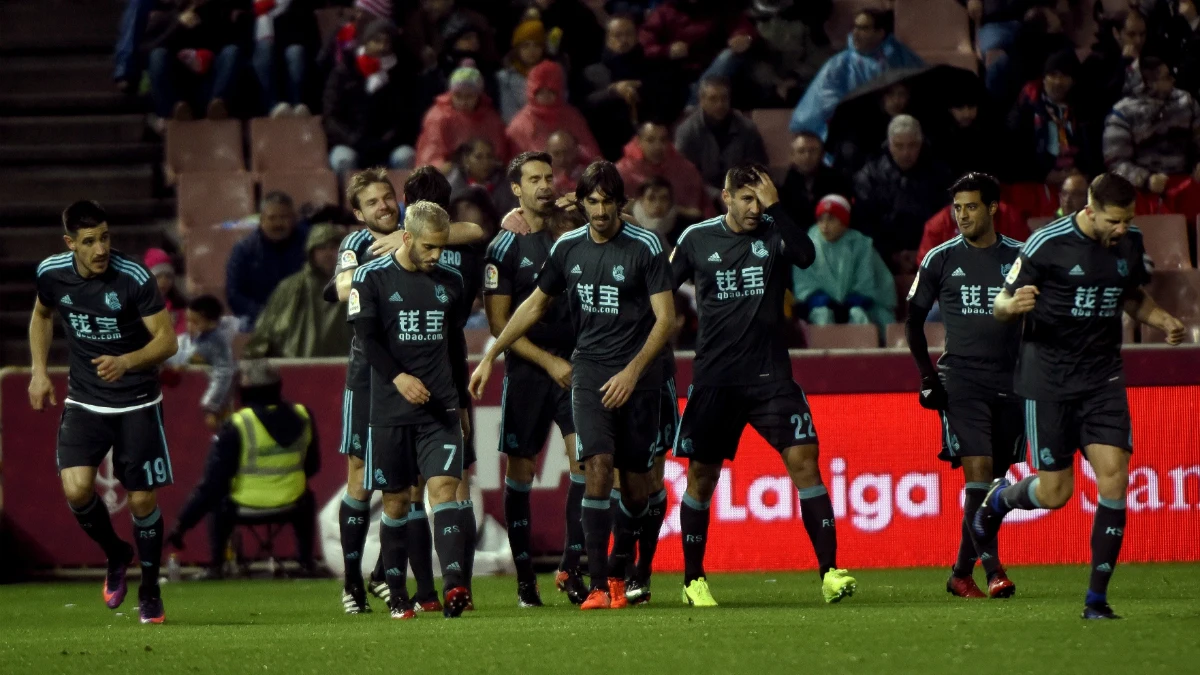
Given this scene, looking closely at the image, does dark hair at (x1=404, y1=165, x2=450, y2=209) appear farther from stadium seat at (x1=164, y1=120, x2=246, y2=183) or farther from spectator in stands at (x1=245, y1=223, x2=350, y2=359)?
stadium seat at (x1=164, y1=120, x2=246, y2=183)

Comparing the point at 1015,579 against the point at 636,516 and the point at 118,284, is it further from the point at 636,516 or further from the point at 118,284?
the point at 118,284

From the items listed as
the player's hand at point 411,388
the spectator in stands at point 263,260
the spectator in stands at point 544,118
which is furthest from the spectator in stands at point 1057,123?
the player's hand at point 411,388

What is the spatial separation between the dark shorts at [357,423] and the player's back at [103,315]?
3.68ft

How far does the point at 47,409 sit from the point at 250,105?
5223 mm

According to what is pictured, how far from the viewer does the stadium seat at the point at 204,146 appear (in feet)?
60.1

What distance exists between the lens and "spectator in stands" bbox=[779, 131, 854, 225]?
634 inches

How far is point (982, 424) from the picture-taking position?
35.3 ft

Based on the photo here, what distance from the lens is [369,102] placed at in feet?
57.9

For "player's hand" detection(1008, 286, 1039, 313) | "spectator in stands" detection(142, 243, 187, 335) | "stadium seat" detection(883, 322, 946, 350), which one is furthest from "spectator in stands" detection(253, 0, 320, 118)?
"player's hand" detection(1008, 286, 1039, 313)

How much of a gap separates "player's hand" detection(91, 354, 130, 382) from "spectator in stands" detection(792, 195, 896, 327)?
6.26 m

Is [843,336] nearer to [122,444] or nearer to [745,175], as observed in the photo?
[745,175]

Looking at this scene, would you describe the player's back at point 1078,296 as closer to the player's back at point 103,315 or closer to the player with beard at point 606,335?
the player with beard at point 606,335

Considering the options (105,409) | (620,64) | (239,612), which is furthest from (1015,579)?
(620,64)

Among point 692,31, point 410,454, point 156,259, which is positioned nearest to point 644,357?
point 410,454
